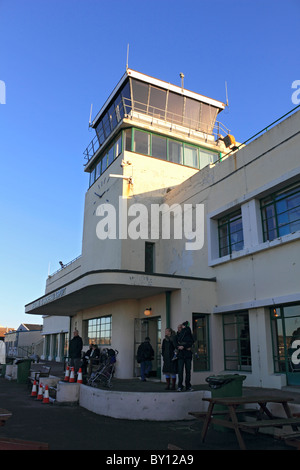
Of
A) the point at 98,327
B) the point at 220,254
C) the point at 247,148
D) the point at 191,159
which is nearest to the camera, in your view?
the point at 247,148

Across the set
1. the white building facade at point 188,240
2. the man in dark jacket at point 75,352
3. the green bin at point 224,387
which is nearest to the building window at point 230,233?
the white building facade at point 188,240

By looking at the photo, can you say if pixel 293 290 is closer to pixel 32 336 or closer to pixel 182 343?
pixel 182 343

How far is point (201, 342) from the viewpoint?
516 inches

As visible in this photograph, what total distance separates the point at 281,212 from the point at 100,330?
10468mm

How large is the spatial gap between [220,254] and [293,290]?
12.8 ft

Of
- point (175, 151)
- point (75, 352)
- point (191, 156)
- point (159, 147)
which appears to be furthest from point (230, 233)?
point (191, 156)

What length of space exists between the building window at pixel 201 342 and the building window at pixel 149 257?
4.47 m

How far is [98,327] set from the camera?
1833cm

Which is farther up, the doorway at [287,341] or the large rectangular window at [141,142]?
the large rectangular window at [141,142]

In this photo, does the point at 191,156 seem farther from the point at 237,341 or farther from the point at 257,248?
the point at 237,341

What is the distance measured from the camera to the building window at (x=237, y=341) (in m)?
12.0

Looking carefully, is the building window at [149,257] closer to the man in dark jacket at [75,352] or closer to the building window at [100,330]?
the building window at [100,330]

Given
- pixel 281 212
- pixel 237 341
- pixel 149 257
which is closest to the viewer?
pixel 281 212
